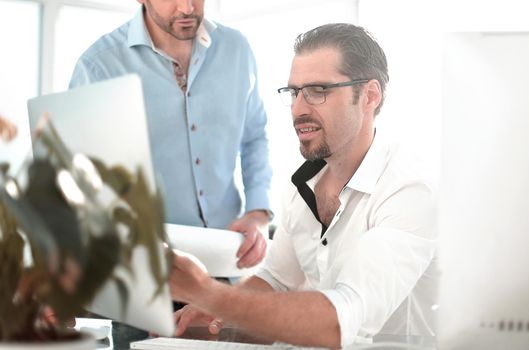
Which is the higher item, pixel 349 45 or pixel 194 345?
pixel 349 45

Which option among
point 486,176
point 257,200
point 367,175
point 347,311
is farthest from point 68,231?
point 257,200

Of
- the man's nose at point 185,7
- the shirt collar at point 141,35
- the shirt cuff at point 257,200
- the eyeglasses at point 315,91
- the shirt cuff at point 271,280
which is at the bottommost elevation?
the shirt cuff at point 271,280

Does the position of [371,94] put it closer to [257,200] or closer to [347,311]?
[257,200]

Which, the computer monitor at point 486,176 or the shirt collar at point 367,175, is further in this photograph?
the shirt collar at point 367,175

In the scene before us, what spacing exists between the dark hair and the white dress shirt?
225 millimetres

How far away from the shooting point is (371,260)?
5.49 ft

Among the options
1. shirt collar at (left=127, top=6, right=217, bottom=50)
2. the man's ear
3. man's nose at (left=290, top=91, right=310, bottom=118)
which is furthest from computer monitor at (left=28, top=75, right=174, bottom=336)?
shirt collar at (left=127, top=6, right=217, bottom=50)

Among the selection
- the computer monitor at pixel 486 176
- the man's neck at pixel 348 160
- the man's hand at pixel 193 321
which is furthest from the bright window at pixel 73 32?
the computer monitor at pixel 486 176

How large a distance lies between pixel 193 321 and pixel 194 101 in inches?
42.4

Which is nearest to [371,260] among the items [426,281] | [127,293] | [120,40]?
[426,281]

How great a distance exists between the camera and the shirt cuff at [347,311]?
1540 mm

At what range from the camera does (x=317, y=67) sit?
2.24 metres

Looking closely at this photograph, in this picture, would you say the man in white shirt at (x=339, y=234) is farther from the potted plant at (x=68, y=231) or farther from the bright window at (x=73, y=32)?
the bright window at (x=73, y=32)

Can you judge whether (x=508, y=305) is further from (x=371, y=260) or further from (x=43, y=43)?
(x=43, y=43)
